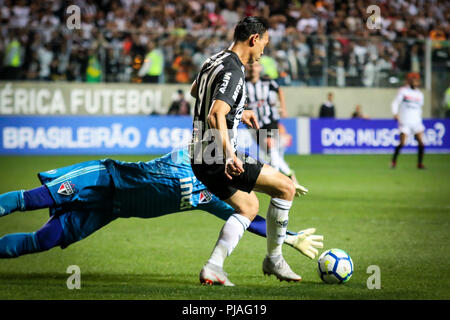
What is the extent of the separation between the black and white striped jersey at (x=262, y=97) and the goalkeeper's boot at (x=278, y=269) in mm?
7670

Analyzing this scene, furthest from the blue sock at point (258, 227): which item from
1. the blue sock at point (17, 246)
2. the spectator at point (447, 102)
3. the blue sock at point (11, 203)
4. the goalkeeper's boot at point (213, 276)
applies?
the spectator at point (447, 102)

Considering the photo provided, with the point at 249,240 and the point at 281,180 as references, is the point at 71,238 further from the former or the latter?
the point at 249,240

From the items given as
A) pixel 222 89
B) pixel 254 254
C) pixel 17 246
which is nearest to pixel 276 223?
pixel 222 89

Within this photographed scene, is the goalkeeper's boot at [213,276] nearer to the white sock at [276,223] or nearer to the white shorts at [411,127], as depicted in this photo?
the white sock at [276,223]

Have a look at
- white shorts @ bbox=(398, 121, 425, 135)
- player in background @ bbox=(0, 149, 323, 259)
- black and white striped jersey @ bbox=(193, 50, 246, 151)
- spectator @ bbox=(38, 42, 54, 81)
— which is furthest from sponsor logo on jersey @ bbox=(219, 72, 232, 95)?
spectator @ bbox=(38, 42, 54, 81)

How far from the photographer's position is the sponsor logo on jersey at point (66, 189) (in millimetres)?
5859

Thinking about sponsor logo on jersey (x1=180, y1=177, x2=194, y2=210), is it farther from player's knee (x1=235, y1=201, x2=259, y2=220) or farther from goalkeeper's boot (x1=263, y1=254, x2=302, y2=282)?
goalkeeper's boot (x1=263, y1=254, x2=302, y2=282)

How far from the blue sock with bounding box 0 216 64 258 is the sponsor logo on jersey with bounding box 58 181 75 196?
0.27 metres

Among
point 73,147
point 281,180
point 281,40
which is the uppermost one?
point 281,40

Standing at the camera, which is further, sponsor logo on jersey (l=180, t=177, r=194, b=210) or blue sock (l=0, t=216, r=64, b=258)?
sponsor logo on jersey (l=180, t=177, r=194, b=210)

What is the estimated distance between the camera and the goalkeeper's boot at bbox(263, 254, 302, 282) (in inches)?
229

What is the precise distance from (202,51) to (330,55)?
4383mm

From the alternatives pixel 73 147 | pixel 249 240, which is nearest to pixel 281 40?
pixel 73 147

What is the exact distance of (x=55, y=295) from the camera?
5.30 m
